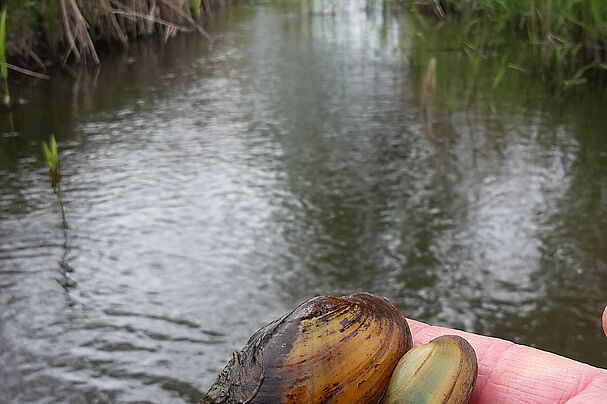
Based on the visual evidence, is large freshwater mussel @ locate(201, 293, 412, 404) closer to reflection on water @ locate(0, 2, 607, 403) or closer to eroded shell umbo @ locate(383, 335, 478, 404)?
eroded shell umbo @ locate(383, 335, 478, 404)

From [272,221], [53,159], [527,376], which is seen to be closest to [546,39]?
[272,221]

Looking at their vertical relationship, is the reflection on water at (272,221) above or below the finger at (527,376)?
below

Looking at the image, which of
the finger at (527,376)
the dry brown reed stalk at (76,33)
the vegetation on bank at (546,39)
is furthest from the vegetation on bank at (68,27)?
the finger at (527,376)

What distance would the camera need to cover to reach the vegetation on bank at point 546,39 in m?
4.78

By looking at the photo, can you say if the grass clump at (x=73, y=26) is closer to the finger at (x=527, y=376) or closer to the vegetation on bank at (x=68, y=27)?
the vegetation on bank at (x=68, y=27)

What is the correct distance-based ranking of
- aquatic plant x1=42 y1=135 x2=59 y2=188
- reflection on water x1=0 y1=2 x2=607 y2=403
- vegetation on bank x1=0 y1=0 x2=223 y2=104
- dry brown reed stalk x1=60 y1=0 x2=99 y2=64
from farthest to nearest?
dry brown reed stalk x1=60 y1=0 x2=99 y2=64 < vegetation on bank x1=0 y1=0 x2=223 y2=104 < aquatic plant x1=42 y1=135 x2=59 y2=188 < reflection on water x1=0 y1=2 x2=607 y2=403

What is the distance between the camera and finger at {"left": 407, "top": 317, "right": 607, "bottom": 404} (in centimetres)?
126

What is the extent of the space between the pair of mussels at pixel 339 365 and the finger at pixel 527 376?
0.10 m

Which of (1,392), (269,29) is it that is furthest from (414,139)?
(269,29)

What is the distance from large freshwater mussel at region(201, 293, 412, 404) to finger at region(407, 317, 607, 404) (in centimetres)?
20

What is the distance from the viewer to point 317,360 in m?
1.20

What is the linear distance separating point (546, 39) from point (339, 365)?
14.1ft

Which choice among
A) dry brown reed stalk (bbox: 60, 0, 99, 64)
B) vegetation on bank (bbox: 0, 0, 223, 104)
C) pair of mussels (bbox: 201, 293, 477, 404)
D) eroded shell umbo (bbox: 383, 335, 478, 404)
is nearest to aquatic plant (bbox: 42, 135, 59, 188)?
vegetation on bank (bbox: 0, 0, 223, 104)

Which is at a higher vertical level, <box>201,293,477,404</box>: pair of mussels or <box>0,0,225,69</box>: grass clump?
<box>0,0,225,69</box>: grass clump
